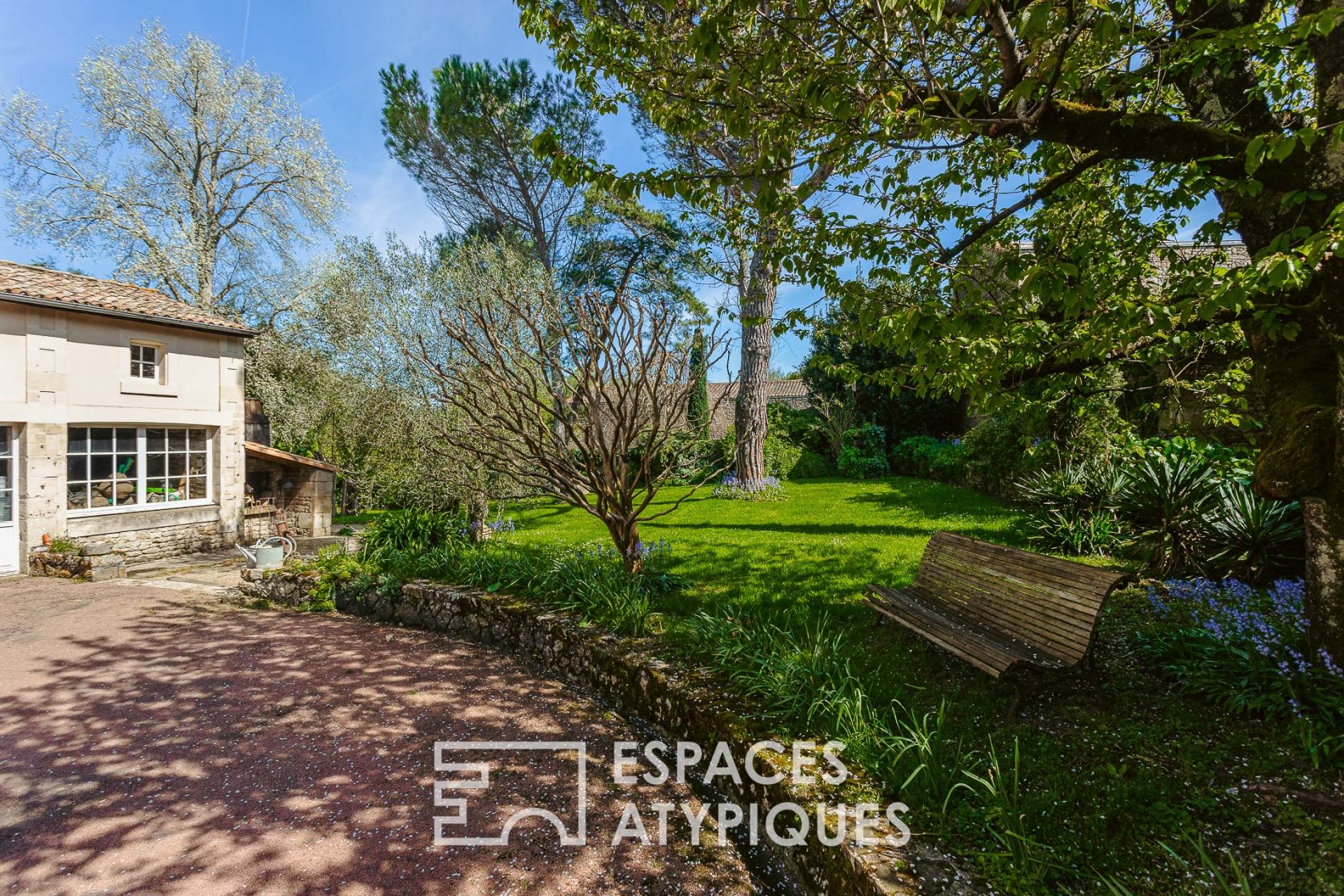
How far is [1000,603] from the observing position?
4.32 metres

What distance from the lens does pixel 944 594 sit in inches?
192

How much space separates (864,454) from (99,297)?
20.6m

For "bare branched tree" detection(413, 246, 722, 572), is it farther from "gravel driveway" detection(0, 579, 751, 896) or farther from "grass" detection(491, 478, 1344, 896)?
"gravel driveway" detection(0, 579, 751, 896)

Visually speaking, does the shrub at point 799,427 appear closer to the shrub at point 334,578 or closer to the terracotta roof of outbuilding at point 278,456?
the terracotta roof of outbuilding at point 278,456

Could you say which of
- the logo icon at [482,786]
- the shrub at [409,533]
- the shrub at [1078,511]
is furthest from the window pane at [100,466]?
the shrub at [1078,511]

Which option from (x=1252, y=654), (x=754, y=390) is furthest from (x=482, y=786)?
(x=754, y=390)

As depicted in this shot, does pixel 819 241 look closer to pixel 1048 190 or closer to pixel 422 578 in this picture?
pixel 1048 190

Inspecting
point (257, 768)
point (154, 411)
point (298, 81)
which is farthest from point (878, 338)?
point (298, 81)

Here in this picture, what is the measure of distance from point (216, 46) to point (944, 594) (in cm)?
2598

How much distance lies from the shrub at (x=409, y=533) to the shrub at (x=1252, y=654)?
854 cm

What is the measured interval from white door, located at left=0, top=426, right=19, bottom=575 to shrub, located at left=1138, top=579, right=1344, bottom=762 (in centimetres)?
1641

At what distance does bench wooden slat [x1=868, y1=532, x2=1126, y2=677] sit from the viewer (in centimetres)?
357

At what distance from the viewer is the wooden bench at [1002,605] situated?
3.54 meters

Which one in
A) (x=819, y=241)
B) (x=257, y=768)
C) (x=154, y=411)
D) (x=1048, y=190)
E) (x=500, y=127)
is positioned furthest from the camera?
(x=500, y=127)
